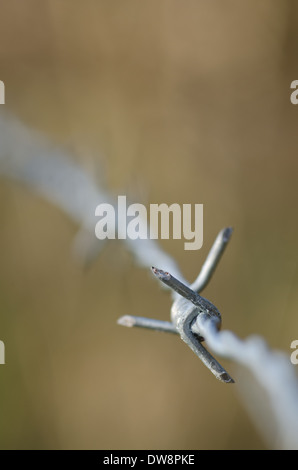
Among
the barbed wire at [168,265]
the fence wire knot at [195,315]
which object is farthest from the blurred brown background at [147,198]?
the fence wire knot at [195,315]

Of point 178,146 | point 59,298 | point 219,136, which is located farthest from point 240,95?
point 59,298

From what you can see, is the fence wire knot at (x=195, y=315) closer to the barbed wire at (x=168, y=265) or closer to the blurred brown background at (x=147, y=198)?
the barbed wire at (x=168, y=265)

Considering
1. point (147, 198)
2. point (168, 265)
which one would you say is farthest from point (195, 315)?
point (147, 198)

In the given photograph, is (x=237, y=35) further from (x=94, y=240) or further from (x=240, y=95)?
(x=94, y=240)

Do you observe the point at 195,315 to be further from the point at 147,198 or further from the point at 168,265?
the point at 147,198

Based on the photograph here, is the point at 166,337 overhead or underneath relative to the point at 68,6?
underneath
